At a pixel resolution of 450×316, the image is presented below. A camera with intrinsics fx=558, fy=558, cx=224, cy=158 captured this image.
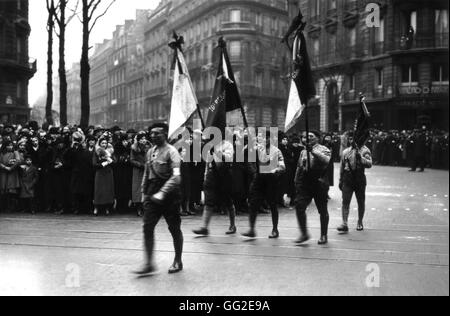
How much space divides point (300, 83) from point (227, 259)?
3.46 m

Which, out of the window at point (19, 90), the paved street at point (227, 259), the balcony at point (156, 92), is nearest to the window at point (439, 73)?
the paved street at point (227, 259)

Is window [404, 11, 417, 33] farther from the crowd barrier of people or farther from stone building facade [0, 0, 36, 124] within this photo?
stone building facade [0, 0, 36, 124]

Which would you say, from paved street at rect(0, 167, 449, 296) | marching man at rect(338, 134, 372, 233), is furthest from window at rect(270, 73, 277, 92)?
marching man at rect(338, 134, 372, 233)

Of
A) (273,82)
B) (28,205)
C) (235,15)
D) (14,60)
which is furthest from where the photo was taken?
(273,82)

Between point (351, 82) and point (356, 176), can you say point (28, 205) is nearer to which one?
point (356, 176)

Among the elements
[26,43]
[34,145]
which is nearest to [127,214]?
[34,145]

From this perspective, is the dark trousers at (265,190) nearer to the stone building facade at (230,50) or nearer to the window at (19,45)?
the window at (19,45)

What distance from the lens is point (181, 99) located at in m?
8.87

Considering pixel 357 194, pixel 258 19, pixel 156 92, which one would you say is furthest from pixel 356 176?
pixel 156 92

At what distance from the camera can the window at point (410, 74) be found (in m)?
34.3

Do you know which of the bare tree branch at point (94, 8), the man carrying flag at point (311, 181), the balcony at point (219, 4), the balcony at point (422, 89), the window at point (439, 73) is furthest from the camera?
the balcony at point (219, 4)

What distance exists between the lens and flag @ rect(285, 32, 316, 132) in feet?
30.2

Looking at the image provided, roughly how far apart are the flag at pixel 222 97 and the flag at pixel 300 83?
0.90 m

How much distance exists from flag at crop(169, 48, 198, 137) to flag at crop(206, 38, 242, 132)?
0.49m
